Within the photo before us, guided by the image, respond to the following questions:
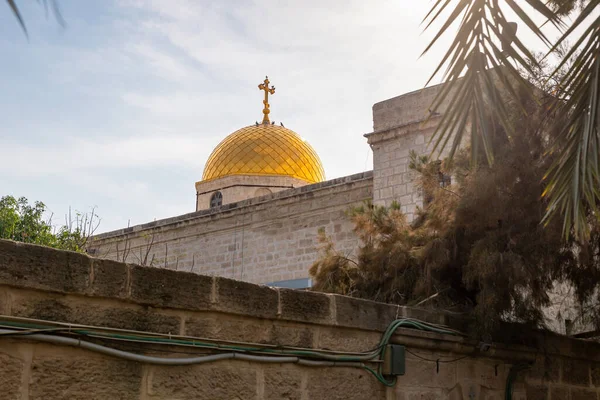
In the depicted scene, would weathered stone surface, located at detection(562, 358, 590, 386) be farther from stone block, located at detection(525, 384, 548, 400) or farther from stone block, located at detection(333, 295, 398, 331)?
stone block, located at detection(333, 295, 398, 331)

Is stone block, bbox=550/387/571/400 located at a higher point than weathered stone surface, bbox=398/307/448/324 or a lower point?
lower

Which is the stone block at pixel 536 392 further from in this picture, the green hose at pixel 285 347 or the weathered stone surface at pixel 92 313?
the weathered stone surface at pixel 92 313

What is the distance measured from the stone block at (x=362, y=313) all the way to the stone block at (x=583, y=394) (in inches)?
93.5

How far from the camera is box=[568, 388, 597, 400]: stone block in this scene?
622 cm

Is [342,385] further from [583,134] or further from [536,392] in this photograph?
[536,392]

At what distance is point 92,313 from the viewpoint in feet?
10.4

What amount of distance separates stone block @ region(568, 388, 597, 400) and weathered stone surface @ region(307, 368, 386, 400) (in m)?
2.47

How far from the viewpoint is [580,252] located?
5.98 m

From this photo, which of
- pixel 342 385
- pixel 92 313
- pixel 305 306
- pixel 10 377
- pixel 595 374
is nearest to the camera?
pixel 10 377

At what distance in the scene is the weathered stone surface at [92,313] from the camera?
9.83ft

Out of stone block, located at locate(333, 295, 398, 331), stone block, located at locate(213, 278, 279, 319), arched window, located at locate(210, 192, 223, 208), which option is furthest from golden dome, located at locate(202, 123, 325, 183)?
stone block, located at locate(213, 278, 279, 319)

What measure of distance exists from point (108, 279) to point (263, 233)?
13764 mm

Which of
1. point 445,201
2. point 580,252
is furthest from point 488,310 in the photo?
point 445,201

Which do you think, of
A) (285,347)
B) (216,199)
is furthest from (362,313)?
(216,199)
